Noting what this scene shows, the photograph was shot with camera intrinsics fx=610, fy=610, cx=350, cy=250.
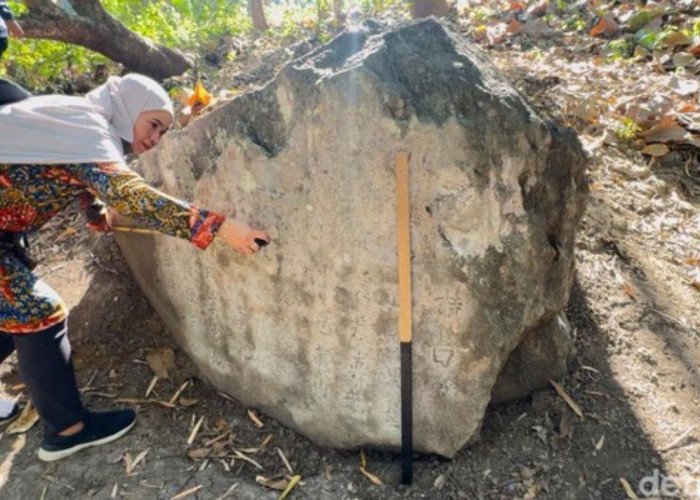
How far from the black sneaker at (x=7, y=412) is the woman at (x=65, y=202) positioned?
0.29 metres

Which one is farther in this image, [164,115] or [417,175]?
[164,115]

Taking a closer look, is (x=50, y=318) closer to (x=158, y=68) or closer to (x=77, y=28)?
(x=77, y=28)

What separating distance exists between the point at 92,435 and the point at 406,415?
150 centimetres

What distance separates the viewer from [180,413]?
3.07 metres

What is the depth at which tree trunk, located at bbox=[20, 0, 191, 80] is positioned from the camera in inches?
203

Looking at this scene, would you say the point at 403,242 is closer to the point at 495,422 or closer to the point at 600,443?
the point at 495,422

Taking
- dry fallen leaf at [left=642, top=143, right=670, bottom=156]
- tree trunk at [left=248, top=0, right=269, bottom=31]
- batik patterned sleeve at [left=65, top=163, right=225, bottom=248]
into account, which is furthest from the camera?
tree trunk at [left=248, top=0, right=269, bottom=31]

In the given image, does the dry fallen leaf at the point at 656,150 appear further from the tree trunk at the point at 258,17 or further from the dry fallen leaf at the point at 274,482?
the tree trunk at the point at 258,17

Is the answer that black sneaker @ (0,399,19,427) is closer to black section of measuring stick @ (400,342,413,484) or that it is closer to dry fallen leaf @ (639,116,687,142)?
black section of measuring stick @ (400,342,413,484)

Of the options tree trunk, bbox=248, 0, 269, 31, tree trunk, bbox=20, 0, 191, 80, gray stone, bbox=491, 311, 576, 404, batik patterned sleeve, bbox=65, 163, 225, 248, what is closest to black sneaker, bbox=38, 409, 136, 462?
batik patterned sleeve, bbox=65, 163, 225, 248

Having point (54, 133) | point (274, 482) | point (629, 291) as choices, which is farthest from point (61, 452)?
point (629, 291)

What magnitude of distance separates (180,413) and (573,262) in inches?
80.1

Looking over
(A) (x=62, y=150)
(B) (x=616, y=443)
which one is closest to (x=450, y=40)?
(A) (x=62, y=150)

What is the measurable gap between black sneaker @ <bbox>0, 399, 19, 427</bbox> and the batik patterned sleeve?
147 centimetres
